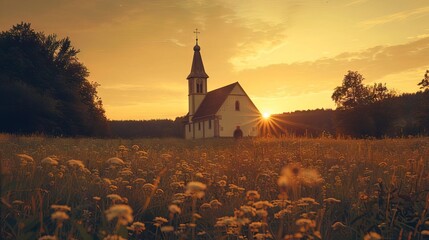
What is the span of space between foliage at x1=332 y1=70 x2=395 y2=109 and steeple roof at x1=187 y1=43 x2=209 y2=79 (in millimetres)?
24057

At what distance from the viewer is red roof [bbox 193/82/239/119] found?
6175cm

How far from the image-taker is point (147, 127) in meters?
113

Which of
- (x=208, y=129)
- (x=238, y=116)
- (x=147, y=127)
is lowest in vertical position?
(x=208, y=129)

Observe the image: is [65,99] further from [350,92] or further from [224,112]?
[350,92]

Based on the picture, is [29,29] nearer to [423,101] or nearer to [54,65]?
[54,65]

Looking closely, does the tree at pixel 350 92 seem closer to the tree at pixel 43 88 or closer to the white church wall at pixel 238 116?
the white church wall at pixel 238 116

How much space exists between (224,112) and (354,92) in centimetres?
2621

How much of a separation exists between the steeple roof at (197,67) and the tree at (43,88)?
57.7ft

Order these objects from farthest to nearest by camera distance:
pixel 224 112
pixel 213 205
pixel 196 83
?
pixel 196 83
pixel 224 112
pixel 213 205

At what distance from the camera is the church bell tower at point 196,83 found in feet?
228

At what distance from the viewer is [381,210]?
4109mm

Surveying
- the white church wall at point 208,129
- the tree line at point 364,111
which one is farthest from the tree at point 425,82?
the white church wall at point 208,129

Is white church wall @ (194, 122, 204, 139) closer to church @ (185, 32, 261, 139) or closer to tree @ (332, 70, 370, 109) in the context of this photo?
church @ (185, 32, 261, 139)

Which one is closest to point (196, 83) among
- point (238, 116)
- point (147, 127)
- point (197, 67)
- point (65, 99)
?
point (197, 67)
